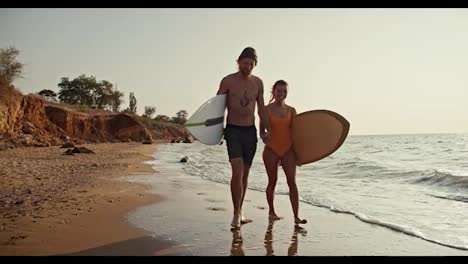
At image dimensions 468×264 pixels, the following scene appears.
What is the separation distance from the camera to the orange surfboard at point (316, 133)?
4969mm

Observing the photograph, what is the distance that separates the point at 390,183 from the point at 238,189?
6216 mm

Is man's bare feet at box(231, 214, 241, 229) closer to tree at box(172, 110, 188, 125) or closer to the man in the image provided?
the man

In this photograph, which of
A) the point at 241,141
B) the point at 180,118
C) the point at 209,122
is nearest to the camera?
the point at 241,141

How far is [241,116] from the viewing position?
4348 mm

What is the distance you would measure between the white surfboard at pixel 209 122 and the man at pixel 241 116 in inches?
3.8


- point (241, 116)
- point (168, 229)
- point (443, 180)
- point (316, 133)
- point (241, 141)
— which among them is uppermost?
point (241, 116)

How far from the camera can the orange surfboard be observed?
497cm

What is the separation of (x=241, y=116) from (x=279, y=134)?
58 cm

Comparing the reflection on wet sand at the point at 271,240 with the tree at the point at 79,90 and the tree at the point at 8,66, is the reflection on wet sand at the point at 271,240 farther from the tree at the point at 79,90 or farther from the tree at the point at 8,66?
the tree at the point at 79,90

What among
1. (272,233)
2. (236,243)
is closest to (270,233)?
(272,233)

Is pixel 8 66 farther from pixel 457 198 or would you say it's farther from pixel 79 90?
pixel 79 90

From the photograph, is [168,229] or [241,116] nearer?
[168,229]
